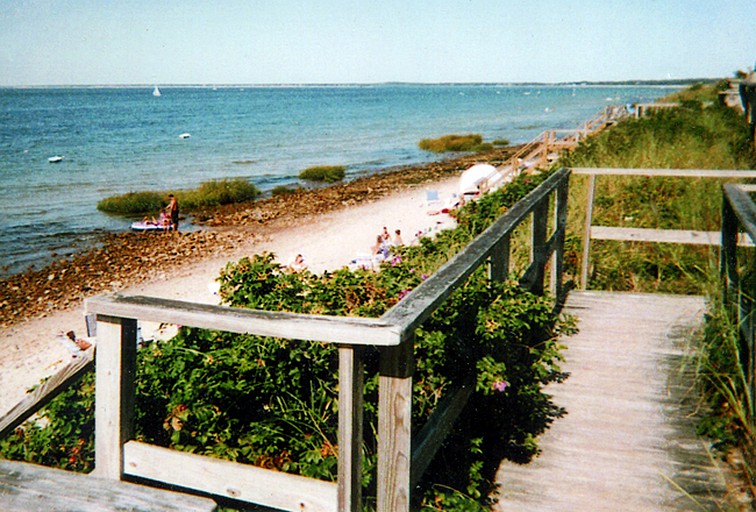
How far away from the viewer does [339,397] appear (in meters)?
1.83

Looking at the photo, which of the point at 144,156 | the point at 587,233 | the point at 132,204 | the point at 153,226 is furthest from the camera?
the point at 144,156

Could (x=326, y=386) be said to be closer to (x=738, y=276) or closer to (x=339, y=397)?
(x=339, y=397)

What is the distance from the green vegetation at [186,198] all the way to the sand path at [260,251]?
18.4ft

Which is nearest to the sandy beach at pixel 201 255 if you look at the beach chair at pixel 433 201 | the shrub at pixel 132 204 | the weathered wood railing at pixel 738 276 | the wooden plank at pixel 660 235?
the beach chair at pixel 433 201

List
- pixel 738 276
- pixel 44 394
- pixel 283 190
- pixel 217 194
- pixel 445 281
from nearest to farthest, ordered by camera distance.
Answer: pixel 445 281 → pixel 44 394 → pixel 738 276 → pixel 217 194 → pixel 283 190

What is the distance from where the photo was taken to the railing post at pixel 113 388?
6.94 ft

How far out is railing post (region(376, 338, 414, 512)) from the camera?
76.8 inches

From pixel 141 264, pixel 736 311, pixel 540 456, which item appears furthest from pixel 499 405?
pixel 141 264

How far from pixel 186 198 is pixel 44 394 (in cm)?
2653

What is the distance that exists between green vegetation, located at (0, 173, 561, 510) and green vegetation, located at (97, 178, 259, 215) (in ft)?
79.2

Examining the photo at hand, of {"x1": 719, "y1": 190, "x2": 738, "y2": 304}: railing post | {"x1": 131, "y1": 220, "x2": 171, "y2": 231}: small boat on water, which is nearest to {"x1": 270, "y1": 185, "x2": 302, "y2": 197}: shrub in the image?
{"x1": 131, "y1": 220, "x2": 171, "y2": 231}: small boat on water

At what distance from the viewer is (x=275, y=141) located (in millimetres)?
59688

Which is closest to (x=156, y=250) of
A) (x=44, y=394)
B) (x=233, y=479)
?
(x=44, y=394)

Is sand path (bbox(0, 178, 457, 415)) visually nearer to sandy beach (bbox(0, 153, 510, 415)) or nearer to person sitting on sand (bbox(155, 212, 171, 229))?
sandy beach (bbox(0, 153, 510, 415))
